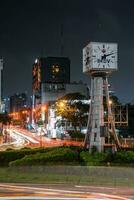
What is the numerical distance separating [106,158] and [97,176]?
28.7 feet

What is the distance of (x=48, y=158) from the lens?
166ft

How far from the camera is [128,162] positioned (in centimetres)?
5103

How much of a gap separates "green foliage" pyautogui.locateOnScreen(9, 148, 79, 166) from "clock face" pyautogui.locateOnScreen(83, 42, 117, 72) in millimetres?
10785

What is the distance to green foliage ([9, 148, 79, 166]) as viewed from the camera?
4991cm

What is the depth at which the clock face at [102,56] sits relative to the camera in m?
58.2

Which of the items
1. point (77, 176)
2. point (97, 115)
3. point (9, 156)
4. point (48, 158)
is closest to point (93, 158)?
point (48, 158)

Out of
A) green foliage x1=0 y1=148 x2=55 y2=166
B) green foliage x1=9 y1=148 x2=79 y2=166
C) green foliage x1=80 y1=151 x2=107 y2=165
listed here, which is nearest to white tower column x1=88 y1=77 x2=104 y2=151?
green foliage x1=80 y1=151 x2=107 y2=165

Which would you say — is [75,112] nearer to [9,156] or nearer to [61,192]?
[9,156]

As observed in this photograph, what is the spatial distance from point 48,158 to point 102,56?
1422cm

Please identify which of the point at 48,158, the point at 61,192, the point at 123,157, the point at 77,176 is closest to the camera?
the point at 61,192

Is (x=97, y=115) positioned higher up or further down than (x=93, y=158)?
higher up

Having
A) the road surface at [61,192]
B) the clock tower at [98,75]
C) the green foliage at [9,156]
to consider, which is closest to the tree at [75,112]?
the clock tower at [98,75]

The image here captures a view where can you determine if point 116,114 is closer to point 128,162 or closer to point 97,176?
point 128,162

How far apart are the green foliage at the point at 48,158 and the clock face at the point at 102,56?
35.4ft
